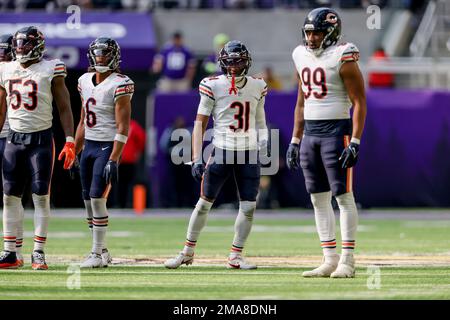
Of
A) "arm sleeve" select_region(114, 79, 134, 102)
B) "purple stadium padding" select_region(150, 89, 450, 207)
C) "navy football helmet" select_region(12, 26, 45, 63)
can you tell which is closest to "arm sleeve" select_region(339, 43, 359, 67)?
"arm sleeve" select_region(114, 79, 134, 102)

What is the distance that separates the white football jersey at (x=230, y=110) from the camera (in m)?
10.2

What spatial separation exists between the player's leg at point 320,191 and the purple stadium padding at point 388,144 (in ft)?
35.4

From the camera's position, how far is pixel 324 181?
9.60m

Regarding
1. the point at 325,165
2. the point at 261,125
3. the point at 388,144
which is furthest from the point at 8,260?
the point at 388,144

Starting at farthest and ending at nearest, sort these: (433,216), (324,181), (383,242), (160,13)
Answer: (160,13)
(433,216)
(383,242)
(324,181)

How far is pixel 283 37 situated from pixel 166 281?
1521 cm

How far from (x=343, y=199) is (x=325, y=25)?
1.46 meters

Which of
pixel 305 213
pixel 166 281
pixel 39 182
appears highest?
pixel 39 182

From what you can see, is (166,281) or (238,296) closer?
(238,296)

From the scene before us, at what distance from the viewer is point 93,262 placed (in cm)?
1015

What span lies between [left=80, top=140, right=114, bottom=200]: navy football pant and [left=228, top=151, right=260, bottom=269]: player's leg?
1.17 meters

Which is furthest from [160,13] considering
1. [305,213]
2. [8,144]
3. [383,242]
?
[8,144]

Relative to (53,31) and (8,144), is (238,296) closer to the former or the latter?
(8,144)

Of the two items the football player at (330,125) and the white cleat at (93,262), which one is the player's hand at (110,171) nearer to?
the white cleat at (93,262)
